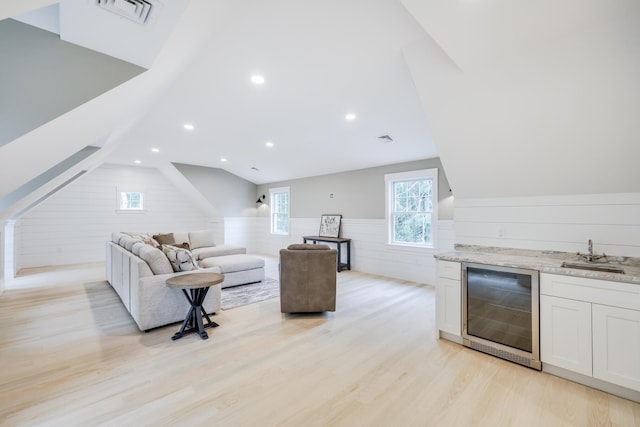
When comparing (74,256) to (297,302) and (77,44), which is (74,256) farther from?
(77,44)

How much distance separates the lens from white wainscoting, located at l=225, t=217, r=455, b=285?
505 cm

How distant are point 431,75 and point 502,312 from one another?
224cm

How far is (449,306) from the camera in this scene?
2.91 metres

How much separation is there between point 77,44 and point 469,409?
10.8 ft

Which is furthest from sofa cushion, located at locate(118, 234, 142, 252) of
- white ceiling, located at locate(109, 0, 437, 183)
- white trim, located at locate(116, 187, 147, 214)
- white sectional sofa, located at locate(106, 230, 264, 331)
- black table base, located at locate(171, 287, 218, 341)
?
white trim, located at locate(116, 187, 147, 214)

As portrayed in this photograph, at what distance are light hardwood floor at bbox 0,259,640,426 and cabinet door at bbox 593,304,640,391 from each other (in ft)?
0.54

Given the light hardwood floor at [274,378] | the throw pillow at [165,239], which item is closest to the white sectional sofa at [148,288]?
the light hardwood floor at [274,378]

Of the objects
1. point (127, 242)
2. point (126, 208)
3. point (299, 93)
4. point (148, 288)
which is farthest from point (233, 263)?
point (126, 208)

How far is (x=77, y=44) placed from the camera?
5.19ft

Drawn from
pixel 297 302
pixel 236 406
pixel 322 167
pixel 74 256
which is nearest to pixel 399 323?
pixel 297 302

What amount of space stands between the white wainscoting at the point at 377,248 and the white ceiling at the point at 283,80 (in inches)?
53.9

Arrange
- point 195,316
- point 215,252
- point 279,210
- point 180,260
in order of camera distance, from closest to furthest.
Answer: point 195,316, point 180,260, point 215,252, point 279,210

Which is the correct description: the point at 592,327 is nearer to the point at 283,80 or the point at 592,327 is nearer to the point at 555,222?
the point at 555,222

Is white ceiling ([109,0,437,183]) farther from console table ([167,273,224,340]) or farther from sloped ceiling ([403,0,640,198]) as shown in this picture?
console table ([167,273,224,340])
